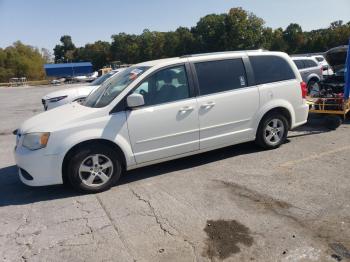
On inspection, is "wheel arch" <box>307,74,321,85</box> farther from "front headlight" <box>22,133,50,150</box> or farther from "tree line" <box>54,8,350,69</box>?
"tree line" <box>54,8,350,69</box>

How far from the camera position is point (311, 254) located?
11.0ft

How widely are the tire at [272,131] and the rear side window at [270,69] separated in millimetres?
644

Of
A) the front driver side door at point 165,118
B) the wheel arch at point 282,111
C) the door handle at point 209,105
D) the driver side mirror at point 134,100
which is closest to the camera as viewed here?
the driver side mirror at point 134,100

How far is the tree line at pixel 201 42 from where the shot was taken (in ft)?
225

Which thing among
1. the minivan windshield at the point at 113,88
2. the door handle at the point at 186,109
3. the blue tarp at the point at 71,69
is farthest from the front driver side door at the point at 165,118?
the blue tarp at the point at 71,69

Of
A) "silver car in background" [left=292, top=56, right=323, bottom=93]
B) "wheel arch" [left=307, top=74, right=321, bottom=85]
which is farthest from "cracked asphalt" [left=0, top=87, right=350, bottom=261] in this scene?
"wheel arch" [left=307, top=74, right=321, bottom=85]

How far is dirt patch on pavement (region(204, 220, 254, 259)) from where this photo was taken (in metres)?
3.49

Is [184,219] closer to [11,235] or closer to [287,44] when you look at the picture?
[11,235]

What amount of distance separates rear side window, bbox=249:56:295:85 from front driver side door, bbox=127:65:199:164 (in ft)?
A: 4.63

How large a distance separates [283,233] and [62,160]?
9.61 ft

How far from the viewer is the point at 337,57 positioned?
10.4 m

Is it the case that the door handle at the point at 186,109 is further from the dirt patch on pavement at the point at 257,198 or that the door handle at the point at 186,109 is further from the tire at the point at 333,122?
the tire at the point at 333,122

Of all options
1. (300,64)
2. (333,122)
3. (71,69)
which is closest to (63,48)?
(71,69)

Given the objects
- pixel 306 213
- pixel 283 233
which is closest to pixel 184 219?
pixel 283 233
